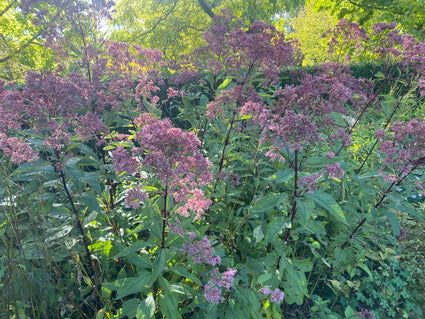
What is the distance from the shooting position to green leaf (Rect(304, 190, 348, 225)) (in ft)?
6.89

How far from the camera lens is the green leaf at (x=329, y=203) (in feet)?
6.89

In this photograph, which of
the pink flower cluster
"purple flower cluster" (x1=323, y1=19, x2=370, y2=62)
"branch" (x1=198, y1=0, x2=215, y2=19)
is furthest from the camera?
"branch" (x1=198, y1=0, x2=215, y2=19)

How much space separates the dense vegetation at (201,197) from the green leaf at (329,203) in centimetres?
1

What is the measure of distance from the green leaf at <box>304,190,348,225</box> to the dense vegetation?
0.01 metres

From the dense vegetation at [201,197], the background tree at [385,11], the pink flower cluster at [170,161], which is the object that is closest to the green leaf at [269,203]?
the dense vegetation at [201,197]

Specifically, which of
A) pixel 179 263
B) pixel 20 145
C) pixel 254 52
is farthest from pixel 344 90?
pixel 20 145

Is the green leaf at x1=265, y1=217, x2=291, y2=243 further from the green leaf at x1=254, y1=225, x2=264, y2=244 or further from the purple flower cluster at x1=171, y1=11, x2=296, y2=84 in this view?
the purple flower cluster at x1=171, y1=11, x2=296, y2=84

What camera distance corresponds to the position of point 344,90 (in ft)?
8.87

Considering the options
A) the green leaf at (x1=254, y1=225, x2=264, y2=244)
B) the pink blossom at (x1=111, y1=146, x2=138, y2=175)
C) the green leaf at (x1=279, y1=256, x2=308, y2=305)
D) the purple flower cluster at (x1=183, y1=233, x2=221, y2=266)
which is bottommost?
the green leaf at (x1=279, y1=256, x2=308, y2=305)

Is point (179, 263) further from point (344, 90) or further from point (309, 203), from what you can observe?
point (344, 90)

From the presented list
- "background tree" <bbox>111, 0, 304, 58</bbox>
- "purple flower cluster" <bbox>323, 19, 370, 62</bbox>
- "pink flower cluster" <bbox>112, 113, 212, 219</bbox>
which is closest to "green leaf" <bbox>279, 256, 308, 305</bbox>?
"pink flower cluster" <bbox>112, 113, 212, 219</bbox>

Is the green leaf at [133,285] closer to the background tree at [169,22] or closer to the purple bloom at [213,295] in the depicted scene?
the purple bloom at [213,295]

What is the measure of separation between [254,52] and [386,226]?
3.21 metres

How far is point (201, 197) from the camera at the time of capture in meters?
2.20
